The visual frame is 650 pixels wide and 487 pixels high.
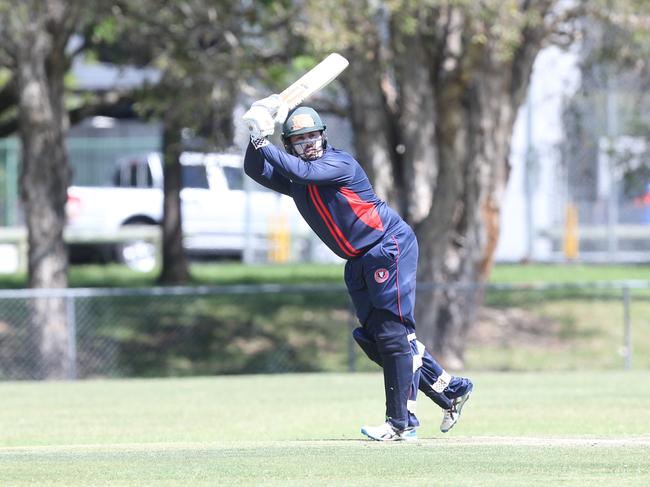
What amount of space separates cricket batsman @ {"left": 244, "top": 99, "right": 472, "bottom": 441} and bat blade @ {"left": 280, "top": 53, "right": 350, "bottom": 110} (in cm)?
12

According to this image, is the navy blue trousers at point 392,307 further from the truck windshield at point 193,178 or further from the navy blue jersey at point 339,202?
the truck windshield at point 193,178

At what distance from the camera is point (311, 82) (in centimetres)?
941

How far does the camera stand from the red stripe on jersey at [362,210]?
9.05 m

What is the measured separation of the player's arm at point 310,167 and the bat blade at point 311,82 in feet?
1.50

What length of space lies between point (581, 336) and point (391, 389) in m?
13.9

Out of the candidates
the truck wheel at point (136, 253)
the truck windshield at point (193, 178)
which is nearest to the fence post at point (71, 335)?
the truck wheel at point (136, 253)

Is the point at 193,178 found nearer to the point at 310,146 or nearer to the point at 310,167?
the point at 310,146

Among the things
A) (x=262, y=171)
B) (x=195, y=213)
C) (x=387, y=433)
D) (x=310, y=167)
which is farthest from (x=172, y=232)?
(x=310, y=167)

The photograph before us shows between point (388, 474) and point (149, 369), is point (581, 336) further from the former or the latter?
point (388, 474)

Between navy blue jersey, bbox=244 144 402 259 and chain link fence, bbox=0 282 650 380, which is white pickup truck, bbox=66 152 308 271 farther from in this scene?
navy blue jersey, bbox=244 144 402 259

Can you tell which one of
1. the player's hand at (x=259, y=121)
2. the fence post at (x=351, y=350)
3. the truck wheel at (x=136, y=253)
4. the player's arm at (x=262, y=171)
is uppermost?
the player's hand at (x=259, y=121)

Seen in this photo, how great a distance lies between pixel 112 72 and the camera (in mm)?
37594

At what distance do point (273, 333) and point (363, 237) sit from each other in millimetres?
13931

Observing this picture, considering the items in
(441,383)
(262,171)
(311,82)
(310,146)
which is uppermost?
(311,82)
